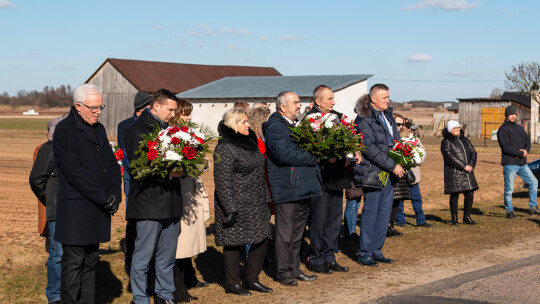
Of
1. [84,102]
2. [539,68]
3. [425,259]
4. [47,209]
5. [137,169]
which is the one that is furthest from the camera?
[539,68]

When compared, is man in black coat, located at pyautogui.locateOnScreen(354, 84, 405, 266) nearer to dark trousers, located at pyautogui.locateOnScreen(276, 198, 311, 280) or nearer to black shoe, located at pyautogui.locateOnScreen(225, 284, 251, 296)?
dark trousers, located at pyautogui.locateOnScreen(276, 198, 311, 280)

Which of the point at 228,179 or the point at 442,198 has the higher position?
the point at 228,179

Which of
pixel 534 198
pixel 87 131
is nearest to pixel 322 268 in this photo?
pixel 87 131

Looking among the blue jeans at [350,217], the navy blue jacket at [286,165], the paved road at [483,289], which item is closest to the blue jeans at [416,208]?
the blue jeans at [350,217]

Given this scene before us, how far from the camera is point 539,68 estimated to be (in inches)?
1806

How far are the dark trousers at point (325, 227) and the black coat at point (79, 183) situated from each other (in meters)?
3.38

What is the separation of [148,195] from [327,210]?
3.15m

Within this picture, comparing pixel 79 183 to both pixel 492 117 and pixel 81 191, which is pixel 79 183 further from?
pixel 492 117

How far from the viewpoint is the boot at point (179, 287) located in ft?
22.4

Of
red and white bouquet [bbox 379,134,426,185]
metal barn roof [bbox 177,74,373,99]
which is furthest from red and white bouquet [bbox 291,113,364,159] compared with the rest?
metal barn roof [bbox 177,74,373,99]

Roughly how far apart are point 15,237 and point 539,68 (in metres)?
42.7

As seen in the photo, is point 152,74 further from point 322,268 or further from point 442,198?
point 322,268

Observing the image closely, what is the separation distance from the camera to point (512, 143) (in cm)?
1236

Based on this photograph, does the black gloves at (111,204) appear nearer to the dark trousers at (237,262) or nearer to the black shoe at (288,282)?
the dark trousers at (237,262)
